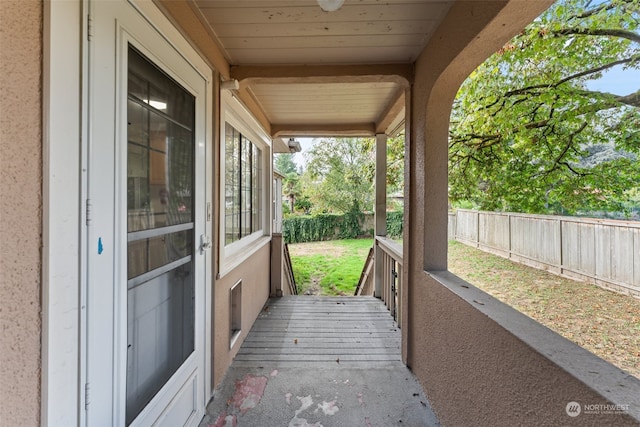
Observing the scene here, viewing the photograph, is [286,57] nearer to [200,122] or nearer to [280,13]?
[280,13]

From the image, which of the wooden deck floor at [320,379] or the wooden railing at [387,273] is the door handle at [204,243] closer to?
the wooden deck floor at [320,379]

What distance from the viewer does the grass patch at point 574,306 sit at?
2391mm

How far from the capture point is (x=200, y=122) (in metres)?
1.68

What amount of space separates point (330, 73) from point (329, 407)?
8.46 feet

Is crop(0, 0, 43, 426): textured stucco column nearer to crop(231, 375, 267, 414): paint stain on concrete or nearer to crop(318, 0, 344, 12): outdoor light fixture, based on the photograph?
crop(318, 0, 344, 12): outdoor light fixture

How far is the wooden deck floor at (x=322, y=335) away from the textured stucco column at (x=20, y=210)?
1.84 metres

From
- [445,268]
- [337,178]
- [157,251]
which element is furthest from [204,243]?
[337,178]

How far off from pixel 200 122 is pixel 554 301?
482cm

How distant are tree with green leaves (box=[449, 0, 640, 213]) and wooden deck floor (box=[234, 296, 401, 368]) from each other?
3206 mm

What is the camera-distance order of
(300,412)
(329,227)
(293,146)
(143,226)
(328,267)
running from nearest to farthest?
(143,226) → (300,412) → (293,146) → (328,267) → (329,227)

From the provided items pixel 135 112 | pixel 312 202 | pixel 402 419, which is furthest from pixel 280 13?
pixel 312 202

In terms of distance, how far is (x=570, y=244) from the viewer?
13.7 ft

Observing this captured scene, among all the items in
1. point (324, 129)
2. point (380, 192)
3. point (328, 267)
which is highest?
point (324, 129)

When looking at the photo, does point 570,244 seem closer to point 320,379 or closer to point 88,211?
point 320,379
